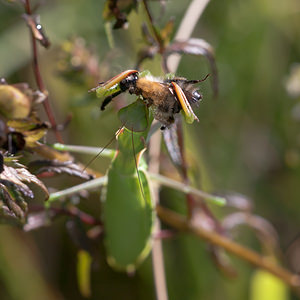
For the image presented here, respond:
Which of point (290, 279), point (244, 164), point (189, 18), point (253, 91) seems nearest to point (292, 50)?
point (253, 91)

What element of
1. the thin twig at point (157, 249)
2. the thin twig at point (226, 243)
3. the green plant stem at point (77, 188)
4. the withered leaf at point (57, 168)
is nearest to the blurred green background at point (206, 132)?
the thin twig at point (226, 243)

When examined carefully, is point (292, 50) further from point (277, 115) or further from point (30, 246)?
point (30, 246)

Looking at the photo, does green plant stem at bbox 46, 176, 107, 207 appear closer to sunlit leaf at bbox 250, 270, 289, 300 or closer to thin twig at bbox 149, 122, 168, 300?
thin twig at bbox 149, 122, 168, 300

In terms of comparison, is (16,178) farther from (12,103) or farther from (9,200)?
(12,103)

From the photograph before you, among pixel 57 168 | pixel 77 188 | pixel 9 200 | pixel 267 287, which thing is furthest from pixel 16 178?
pixel 267 287

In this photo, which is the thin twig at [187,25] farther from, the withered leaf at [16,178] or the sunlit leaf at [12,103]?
the withered leaf at [16,178]

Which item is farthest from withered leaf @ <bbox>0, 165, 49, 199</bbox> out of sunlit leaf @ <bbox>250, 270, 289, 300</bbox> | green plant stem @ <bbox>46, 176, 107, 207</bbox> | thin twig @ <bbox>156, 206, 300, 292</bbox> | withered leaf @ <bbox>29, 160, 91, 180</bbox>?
sunlit leaf @ <bbox>250, 270, 289, 300</bbox>
